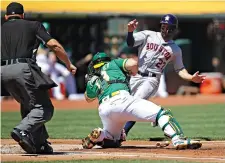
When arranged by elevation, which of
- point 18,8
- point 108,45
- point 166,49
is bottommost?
point 108,45

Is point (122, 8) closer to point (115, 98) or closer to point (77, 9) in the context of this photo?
point (77, 9)

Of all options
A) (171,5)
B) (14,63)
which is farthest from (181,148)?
(171,5)

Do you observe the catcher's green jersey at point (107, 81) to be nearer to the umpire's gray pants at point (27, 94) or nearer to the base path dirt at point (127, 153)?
the base path dirt at point (127, 153)

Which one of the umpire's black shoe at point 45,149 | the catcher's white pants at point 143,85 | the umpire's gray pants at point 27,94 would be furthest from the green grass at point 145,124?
the umpire's gray pants at point 27,94

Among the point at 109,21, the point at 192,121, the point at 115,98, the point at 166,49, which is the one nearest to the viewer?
the point at 115,98

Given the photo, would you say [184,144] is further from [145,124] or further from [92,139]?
[145,124]

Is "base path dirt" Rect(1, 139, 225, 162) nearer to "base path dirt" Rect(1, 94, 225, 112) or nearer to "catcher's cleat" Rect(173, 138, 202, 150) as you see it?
"catcher's cleat" Rect(173, 138, 202, 150)
